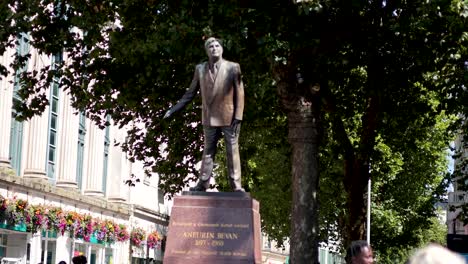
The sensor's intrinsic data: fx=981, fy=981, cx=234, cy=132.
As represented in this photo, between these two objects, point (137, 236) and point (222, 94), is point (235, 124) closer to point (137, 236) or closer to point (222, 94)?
point (222, 94)

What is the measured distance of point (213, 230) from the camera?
45.3 feet

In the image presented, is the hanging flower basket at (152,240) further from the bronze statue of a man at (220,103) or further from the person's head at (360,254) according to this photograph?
the person's head at (360,254)

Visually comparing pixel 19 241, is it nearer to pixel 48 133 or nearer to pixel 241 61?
pixel 48 133

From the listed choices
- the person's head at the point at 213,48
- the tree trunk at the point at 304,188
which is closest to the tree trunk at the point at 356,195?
A: the tree trunk at the point at 304,188

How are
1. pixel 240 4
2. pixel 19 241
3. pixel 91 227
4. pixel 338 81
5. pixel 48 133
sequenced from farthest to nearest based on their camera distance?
pixel 91 227
pixel 48 133
pixel 19 241
pixel 338 81
pixel 240 4

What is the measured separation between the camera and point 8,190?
102 ft

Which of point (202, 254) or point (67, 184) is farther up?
point (67, 184)

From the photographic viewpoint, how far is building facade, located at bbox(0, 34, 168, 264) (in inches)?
1243

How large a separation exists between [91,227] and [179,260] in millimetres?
26725

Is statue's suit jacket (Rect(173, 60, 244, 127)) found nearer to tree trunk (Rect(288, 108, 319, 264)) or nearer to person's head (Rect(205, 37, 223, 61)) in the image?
person's head (Rect(205, 37, 223, 61))

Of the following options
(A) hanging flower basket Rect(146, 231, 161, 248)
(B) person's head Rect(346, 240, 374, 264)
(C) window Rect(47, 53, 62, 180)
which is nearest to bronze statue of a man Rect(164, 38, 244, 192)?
(B) person's head Rect(346, 240, 374, 264)

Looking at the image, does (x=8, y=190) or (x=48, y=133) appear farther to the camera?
(x=48, y=133)

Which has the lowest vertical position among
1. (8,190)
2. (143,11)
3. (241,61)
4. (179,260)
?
(179,260)

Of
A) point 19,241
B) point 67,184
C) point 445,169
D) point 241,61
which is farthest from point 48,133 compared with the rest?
point 445,169
